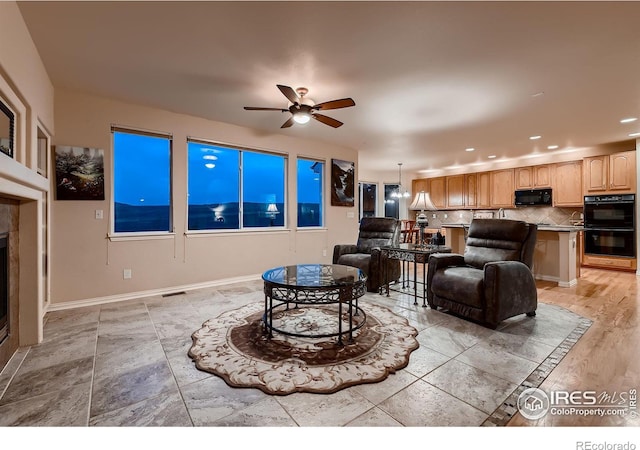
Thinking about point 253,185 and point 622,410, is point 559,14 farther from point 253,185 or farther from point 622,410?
point 253,185

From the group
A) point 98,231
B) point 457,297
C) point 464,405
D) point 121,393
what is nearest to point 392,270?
point 457,297

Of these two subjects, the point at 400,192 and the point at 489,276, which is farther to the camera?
the point at 400,192

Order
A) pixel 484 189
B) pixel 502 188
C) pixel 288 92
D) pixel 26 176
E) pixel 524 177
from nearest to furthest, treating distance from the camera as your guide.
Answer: pixel 26 176, pixel 288 92, pixel 524 177, pixel 502 188, pixel 484 189

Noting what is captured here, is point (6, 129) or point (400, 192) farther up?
point (400, 192)

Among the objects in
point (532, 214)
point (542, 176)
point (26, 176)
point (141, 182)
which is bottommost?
point (532, 214)

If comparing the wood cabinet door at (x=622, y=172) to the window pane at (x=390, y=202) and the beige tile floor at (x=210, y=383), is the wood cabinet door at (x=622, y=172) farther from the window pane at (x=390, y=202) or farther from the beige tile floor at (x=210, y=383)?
the window pane at (x=390, y=202)

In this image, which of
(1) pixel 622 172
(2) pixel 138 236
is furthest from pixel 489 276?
(1) pixel 622 172

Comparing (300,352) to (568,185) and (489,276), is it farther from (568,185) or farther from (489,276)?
(568,185)

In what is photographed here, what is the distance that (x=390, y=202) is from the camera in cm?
938

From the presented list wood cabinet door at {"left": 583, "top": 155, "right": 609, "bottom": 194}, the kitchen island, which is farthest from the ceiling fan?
wood cabinet door at {"left": 583, "top": 155, "right": 609, "bottom": 194}

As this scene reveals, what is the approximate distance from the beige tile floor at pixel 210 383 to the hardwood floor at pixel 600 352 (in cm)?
18

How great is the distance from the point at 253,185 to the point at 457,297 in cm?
369

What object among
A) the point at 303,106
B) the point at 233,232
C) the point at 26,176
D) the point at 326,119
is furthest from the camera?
the point at 233,232

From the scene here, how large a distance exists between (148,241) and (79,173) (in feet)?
3.68
